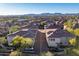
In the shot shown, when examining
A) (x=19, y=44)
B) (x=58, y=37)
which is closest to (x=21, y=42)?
(x=19, y=44)

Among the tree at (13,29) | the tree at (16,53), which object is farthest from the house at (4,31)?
the tree at (16,53)

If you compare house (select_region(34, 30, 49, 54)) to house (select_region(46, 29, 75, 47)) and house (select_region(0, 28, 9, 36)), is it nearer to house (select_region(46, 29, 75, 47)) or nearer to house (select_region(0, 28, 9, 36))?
house (select_region(46, 29, 75, 47))

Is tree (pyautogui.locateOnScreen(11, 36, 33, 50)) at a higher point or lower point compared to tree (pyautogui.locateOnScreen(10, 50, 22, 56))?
higher

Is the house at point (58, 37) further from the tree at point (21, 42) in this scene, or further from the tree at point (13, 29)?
the tree at point (13, 29)

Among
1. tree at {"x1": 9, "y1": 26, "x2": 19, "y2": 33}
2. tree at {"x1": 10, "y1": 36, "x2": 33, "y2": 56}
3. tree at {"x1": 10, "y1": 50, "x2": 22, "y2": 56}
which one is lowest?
tree at {"x1": 10, "y1": 50, "x2": 22, "y2": 56}

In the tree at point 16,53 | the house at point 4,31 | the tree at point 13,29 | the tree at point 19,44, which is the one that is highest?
the tree at point 13,29

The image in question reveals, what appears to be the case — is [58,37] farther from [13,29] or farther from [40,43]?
[13,29]

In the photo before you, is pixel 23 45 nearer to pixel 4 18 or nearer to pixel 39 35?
pixel 39 35

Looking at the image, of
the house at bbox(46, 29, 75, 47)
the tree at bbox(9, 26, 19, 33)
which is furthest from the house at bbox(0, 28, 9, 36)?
the house at bbox(46, 29, 75, 47)
